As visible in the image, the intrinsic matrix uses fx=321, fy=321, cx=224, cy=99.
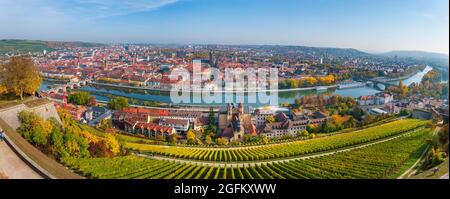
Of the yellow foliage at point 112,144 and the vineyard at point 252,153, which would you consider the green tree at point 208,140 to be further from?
the yellow foliage at point 112,144

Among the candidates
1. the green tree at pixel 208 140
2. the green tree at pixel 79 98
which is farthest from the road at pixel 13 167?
the green tree at pixel 79 98

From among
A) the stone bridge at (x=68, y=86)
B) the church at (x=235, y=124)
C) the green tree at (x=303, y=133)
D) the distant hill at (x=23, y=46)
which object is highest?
the distant hill at (x=23, y=46)

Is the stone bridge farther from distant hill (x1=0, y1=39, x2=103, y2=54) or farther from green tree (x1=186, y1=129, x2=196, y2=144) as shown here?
green tree (x1=186, y1=129, x2=196, y2=144)

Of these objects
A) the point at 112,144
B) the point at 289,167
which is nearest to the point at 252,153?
the point at 289,167

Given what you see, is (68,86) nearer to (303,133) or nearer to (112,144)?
(112,144)
